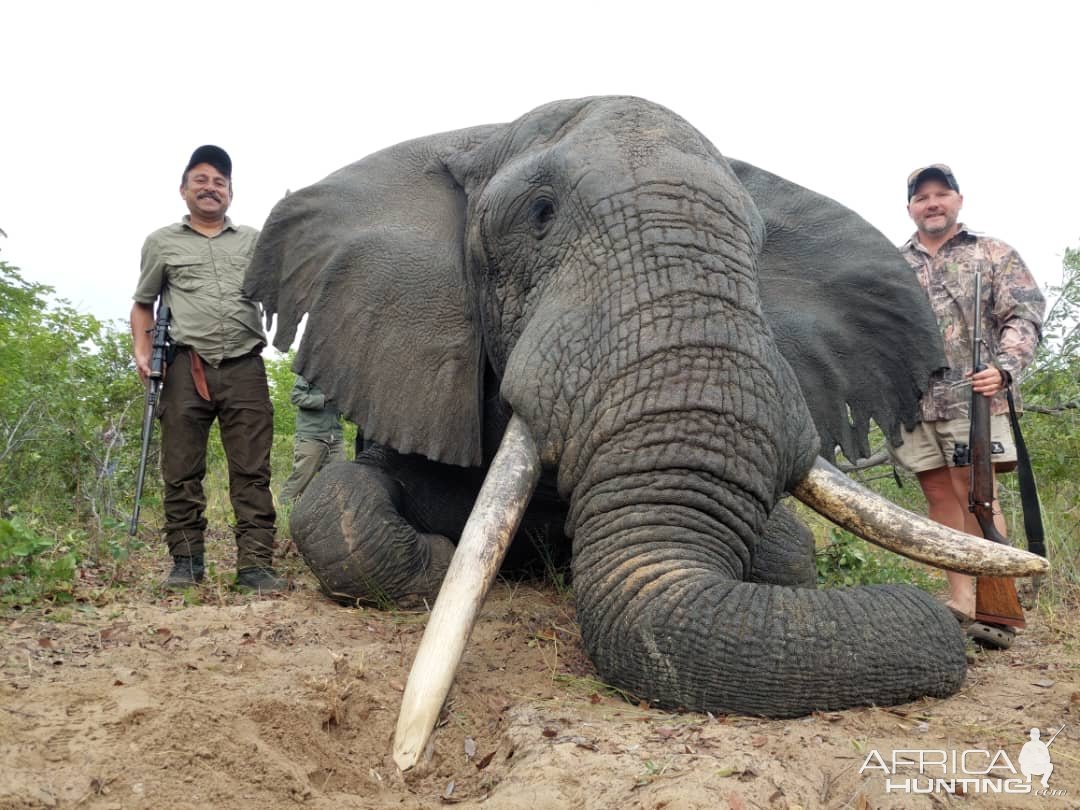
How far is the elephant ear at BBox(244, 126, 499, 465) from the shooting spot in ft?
15.2

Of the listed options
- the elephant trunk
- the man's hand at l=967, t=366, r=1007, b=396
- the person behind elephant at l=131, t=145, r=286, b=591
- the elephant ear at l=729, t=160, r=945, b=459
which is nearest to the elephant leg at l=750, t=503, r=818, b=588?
the elephant ear at l=729, t=160, r=945, b=459

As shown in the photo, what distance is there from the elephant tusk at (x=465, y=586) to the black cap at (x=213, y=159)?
10.0 ft

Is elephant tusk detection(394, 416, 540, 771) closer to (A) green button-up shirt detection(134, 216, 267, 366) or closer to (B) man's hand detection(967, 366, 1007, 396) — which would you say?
(A) green button-up shirt detection(134, 216, 267, 366)

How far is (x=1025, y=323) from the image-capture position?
5332 mm

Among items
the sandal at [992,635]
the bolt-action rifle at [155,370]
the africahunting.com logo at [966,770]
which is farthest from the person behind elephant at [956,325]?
the bolt-action rifle at [155,370]

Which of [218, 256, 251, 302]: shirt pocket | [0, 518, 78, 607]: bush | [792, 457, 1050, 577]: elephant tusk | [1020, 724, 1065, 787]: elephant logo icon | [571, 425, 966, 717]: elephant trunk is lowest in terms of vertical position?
[0, 518, 78, 607]: bush

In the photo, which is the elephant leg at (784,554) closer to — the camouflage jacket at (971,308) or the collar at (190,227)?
the camouflage jacket at (971,308)

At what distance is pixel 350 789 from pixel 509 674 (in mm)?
1073

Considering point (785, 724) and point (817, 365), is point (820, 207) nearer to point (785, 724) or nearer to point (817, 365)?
point (817, 365)

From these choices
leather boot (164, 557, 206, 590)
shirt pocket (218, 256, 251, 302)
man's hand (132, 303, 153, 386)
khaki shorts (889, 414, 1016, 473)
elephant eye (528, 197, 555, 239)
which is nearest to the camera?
elephant eye (528, 197, 555, 239)

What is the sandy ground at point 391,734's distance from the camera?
7.97 ft

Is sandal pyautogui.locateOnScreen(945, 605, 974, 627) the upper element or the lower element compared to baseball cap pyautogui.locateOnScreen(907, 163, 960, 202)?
lower

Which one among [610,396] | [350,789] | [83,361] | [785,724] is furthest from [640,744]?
[83,361]

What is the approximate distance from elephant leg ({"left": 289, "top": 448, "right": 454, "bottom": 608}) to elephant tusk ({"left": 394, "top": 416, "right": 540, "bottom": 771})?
3.99 feet
